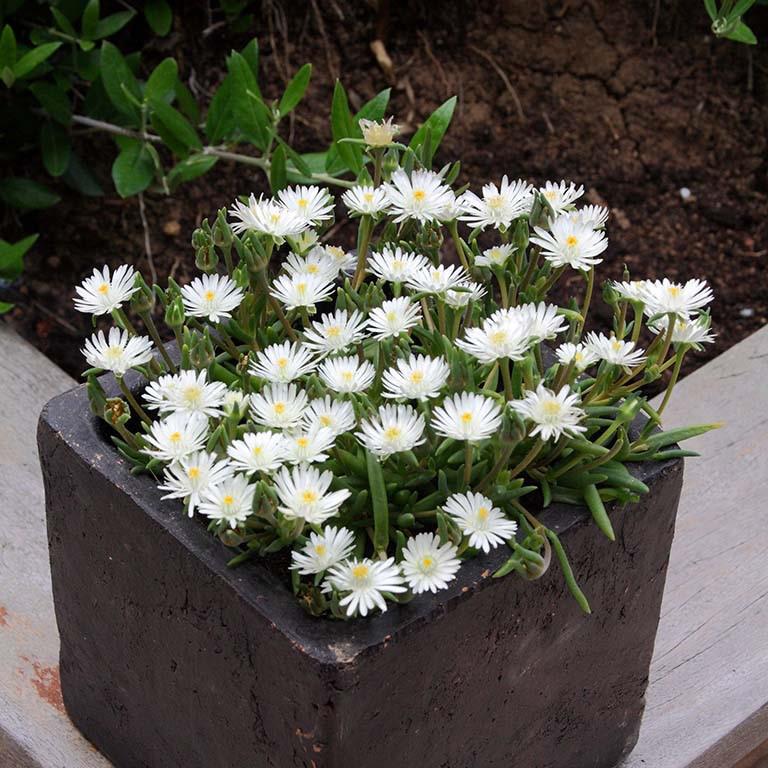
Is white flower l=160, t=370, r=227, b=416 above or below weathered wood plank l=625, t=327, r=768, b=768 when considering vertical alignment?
above

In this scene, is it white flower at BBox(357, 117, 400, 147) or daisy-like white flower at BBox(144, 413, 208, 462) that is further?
white flower at BBox(357, 117, 400, 147)

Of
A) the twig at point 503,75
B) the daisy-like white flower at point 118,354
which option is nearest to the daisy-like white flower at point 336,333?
the daisy-like white flower at point 118,354

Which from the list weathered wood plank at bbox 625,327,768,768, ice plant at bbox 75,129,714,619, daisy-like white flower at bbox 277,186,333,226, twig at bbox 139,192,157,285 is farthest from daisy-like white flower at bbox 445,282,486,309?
twig at bbox 139,192,157,285

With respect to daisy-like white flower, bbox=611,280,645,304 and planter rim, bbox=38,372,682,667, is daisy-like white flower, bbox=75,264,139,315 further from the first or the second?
daisy-like white flower, bbox=611,280,645,304

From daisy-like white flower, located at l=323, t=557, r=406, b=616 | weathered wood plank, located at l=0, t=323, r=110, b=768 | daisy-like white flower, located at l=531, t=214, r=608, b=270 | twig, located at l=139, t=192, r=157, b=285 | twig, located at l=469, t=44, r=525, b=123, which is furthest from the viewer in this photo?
twig, located at l=469, t=44, r=525, b=123

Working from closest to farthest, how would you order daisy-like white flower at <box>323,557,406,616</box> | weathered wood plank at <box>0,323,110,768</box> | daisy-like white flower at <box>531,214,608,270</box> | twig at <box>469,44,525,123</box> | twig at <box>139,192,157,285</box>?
daisy-like white flower at <box>323,557,406,616</box>, daisy-like white flower at <box>531,214,608,270</box>, weathered wood plank at <box>0,323,110,768</box>, twig at <box>139,192,157,285</box>, twig at <box>469,44,525,123</box>

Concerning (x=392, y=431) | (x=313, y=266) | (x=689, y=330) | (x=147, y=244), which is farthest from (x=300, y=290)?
(x=147, y=244)

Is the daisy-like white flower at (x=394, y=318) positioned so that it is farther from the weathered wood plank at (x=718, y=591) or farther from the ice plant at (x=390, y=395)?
the weathered wood plank at (x=718, y=591)
